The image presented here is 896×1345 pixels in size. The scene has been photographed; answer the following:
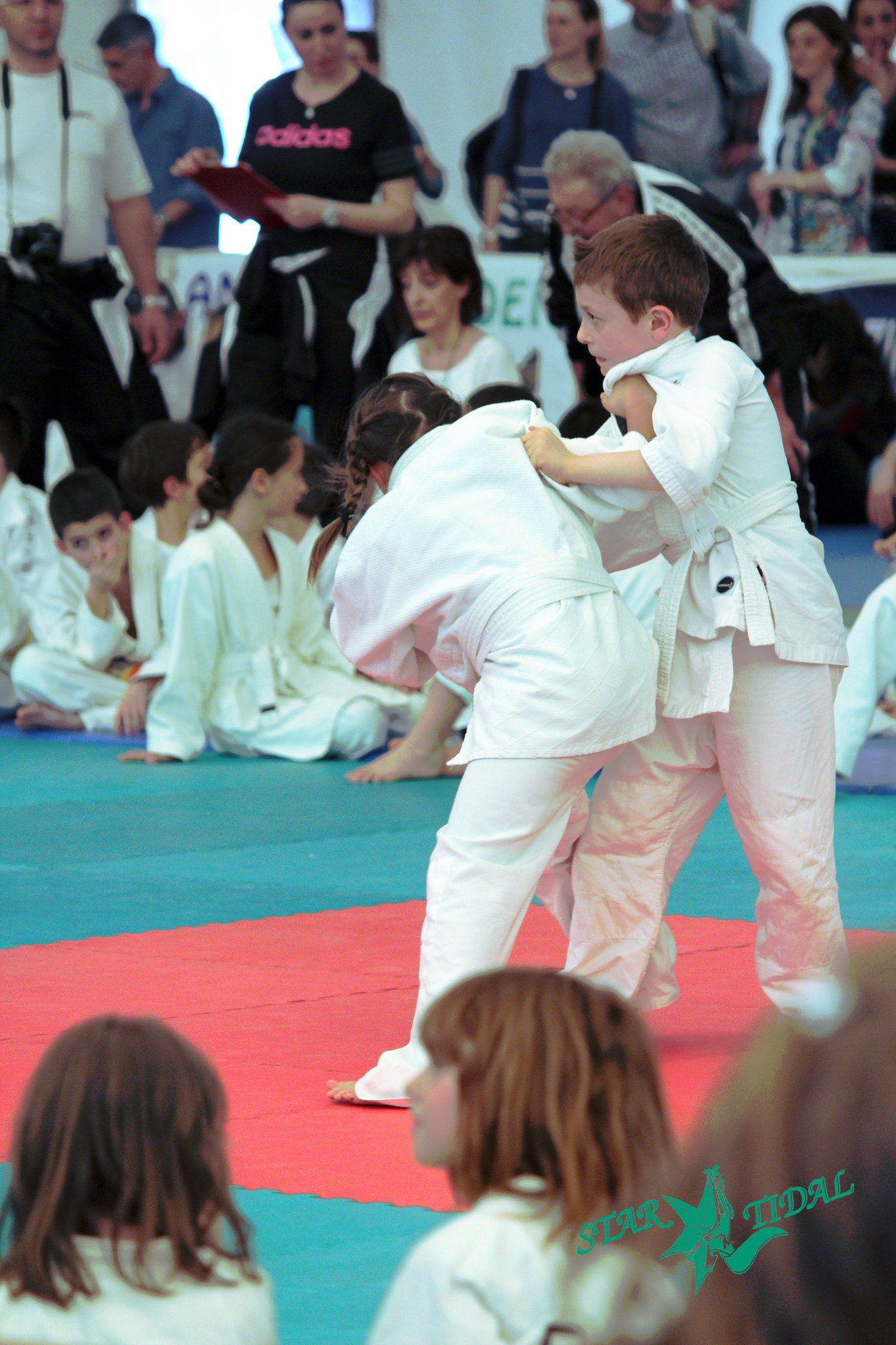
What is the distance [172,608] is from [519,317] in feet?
8.45

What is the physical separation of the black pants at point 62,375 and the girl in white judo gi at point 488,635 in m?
4.91

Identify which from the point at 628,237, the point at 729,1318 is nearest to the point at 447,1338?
the point at 729,1318

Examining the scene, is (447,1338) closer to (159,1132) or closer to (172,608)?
(159,1132)

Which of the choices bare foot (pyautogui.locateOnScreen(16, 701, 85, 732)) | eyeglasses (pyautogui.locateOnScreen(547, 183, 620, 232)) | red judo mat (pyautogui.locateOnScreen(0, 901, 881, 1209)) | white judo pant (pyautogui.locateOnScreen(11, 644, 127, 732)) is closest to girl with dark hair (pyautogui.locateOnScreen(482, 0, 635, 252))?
eyeglasses (pyautogui.locateOnScreen(547, 183, 620, 232))

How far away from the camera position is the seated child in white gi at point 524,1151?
1.32m

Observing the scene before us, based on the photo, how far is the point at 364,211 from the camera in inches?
289

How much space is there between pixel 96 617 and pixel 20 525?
0.54 meters

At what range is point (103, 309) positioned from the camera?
8.90m

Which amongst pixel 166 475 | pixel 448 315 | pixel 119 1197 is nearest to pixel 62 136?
pixel 166 475

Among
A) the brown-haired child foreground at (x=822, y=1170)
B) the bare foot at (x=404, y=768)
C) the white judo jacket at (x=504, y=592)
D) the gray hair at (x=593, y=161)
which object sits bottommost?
the bare foot at (x=404, y=768)

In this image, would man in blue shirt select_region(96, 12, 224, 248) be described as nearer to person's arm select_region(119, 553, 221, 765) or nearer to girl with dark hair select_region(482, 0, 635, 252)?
girl with dark hair select_region(482, 0, 635, 252)

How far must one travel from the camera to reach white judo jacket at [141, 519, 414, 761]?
264 inches

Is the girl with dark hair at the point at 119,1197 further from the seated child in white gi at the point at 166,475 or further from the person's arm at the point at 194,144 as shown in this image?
the person's arm at the point at 194,144

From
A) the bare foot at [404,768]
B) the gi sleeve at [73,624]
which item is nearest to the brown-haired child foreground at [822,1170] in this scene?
the bare foot at [404,768]
